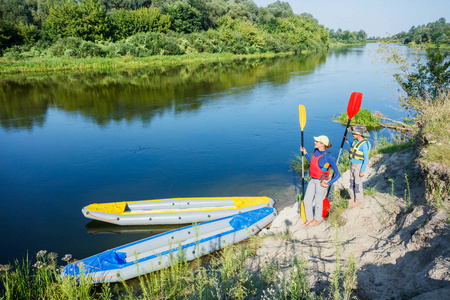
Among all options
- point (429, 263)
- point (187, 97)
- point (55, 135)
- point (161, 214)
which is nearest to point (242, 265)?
point (429, 263)

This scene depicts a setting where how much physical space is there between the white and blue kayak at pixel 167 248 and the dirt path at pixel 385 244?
67cm

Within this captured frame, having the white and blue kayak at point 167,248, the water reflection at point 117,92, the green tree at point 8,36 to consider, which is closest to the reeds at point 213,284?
the white and blue kayak at point 167,248

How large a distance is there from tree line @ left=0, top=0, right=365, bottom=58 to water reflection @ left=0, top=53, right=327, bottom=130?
8479 mm

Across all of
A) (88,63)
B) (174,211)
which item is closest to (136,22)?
(88,63)

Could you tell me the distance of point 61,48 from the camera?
35594mm

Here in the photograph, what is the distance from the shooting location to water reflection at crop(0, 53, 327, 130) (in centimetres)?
1734

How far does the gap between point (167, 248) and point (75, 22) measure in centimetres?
4317

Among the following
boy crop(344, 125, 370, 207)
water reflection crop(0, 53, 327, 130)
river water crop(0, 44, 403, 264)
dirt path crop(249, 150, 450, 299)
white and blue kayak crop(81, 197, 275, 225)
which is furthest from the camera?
water reflection crop(0, 53, 327, 130)

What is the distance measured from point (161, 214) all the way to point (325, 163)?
4.13 m

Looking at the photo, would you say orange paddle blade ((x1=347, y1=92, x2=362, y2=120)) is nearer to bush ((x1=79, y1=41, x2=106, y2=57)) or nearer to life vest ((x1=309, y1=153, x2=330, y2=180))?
life vest ((x1=309, y1=153, x2=330, y2=180))

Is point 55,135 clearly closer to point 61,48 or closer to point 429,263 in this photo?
point 429,263

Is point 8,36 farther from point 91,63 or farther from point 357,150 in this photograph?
point 357,150

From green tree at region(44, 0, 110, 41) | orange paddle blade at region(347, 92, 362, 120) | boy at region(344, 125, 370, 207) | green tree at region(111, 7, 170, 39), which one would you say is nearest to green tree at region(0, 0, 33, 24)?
green tree at region(44, 0, 110, 41)

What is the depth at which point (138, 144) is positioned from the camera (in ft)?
41.9
